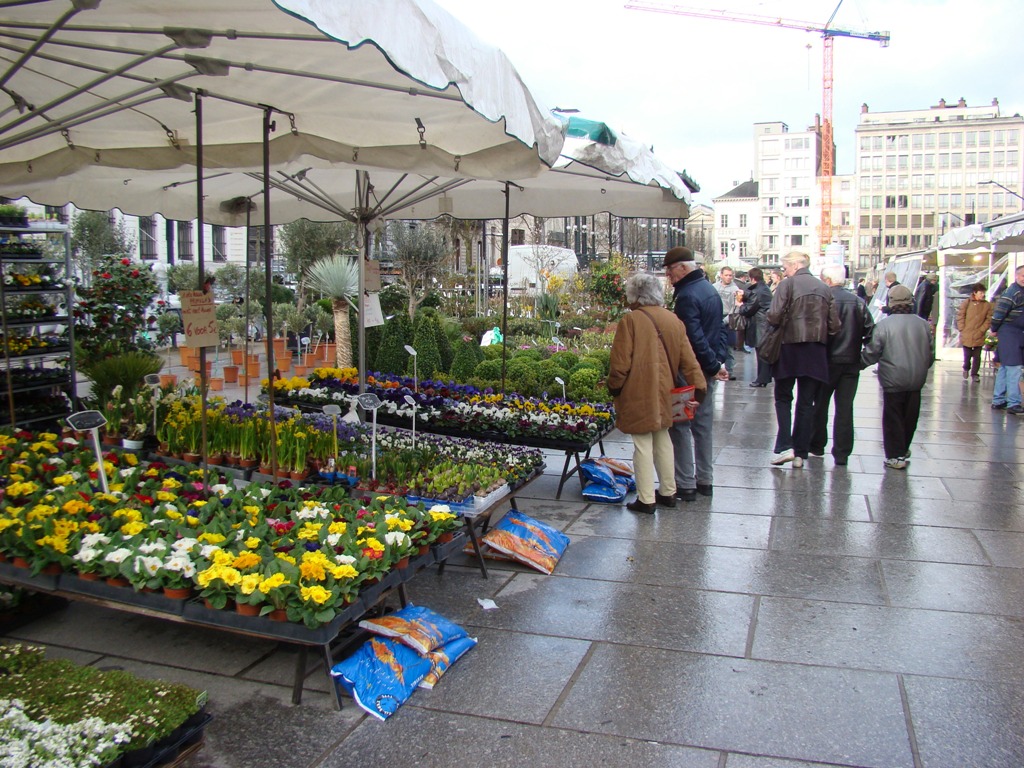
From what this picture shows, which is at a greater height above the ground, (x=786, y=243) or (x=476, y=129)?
(x=786, y=243)

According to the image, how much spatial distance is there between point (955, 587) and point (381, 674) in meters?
3.22

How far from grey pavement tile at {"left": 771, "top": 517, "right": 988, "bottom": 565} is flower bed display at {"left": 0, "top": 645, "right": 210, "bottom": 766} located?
148 inches

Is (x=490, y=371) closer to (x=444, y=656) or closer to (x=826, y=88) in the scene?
(x=444, y=656)

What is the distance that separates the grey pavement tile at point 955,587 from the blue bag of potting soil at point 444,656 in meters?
2.30

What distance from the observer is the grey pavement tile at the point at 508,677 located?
3.22m

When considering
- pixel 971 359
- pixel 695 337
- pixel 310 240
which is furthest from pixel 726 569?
pixel 310 240

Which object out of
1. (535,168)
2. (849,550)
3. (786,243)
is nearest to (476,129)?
(535,168)

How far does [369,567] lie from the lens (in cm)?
338

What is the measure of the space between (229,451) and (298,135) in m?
2.05

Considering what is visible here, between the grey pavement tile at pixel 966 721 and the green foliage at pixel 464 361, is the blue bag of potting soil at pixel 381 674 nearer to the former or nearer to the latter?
the grey pavement tile at pixel 966 721

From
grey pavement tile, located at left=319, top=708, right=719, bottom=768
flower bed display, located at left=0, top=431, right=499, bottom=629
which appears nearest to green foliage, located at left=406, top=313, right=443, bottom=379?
flower bed display, located at left=0, top=431, right=499, bottom=629

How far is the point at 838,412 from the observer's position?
7633mm

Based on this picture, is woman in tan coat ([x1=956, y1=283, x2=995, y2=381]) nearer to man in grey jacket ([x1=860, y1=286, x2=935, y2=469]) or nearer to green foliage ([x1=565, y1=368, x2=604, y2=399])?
man in grey jacket ([x1=860, y1=286, x2=935, y2=469])

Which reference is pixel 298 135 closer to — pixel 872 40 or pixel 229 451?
pixel 229 451
